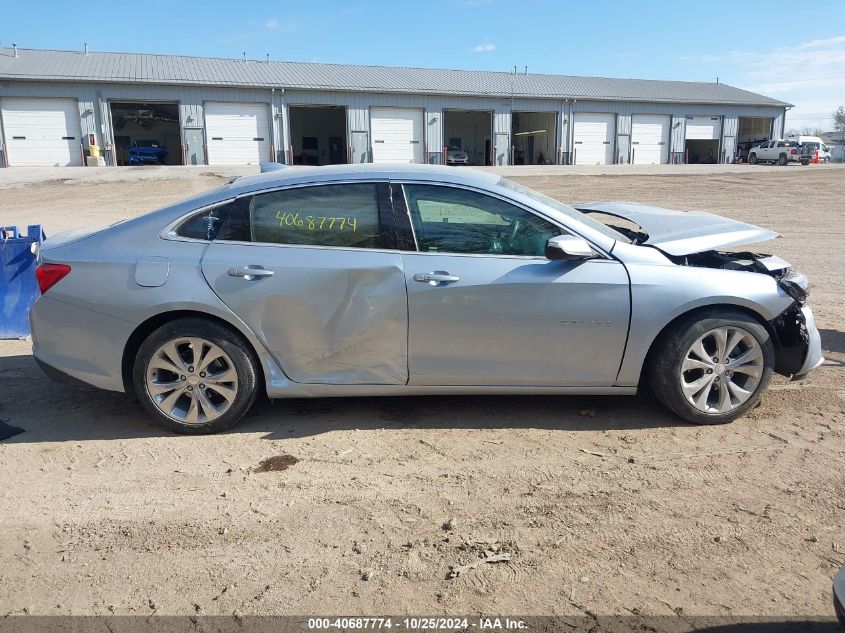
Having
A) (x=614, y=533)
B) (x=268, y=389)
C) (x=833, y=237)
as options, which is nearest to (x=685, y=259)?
(x=614, y=533)

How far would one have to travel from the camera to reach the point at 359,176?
14.0ft

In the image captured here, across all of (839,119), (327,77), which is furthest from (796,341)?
(839,119)

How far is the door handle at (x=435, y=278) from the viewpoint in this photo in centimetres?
402

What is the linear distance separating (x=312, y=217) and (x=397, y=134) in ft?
112

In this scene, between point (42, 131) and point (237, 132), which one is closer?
point (42, 131)

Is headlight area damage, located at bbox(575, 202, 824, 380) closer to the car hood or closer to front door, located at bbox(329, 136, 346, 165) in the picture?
the car hood

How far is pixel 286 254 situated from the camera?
4109 mm

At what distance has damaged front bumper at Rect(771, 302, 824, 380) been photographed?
4.32 m

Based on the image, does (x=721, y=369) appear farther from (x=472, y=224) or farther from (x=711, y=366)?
(x=472, y=224)

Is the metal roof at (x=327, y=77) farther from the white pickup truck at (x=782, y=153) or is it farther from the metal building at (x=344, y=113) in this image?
the white pickup truck at (x=782, y=153)

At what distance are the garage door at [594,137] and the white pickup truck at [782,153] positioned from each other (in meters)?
10.3

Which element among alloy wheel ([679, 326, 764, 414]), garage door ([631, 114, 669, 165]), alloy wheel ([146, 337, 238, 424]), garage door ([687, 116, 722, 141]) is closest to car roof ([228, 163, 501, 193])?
alloy wheel ([146, 337, 238, 424])

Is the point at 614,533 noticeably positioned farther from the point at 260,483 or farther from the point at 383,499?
the point at 260,483

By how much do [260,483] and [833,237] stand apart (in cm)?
1381
